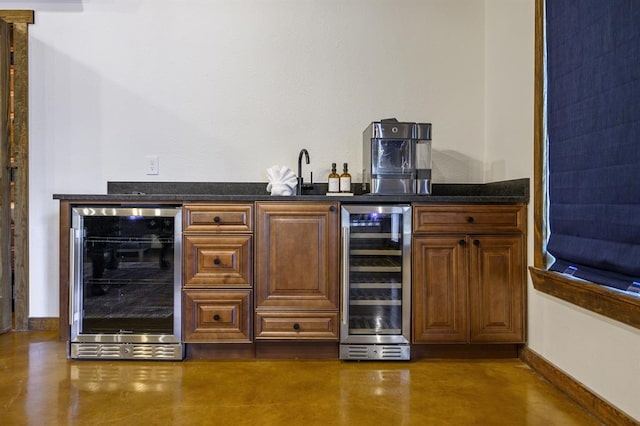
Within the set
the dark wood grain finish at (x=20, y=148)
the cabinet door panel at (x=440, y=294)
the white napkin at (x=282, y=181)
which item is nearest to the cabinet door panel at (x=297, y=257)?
the white napkin at (x=282, y=181)

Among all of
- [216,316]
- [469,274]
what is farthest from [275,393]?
[469,274]

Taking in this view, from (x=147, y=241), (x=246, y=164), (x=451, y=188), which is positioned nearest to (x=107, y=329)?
(x=147, y=241)

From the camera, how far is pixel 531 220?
2.14 m

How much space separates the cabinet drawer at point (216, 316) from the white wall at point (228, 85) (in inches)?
Answer: 36.1

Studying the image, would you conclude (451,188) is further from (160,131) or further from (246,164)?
(160,131)

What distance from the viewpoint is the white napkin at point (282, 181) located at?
2473mm

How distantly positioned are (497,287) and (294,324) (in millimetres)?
1147

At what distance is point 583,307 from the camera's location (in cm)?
172

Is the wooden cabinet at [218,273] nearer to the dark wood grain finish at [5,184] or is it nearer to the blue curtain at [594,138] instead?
the dark wood grain finish at [5,184]

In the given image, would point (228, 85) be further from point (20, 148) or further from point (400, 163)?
point (20, 148)

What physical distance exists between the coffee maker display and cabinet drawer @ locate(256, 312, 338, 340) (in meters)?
0.80

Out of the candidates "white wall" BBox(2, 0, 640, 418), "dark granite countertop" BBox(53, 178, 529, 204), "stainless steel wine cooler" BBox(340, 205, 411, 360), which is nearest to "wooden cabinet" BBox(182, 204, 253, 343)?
"dark granite countertop" BBox(53, 178, 529, 204)

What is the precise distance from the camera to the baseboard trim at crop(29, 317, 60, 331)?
271 centimetres

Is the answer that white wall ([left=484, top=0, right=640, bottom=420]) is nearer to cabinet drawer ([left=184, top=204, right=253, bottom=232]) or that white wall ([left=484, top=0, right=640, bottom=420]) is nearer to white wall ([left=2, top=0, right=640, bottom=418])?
white wall ([left=2, top=0, right=640, bottom=418])
